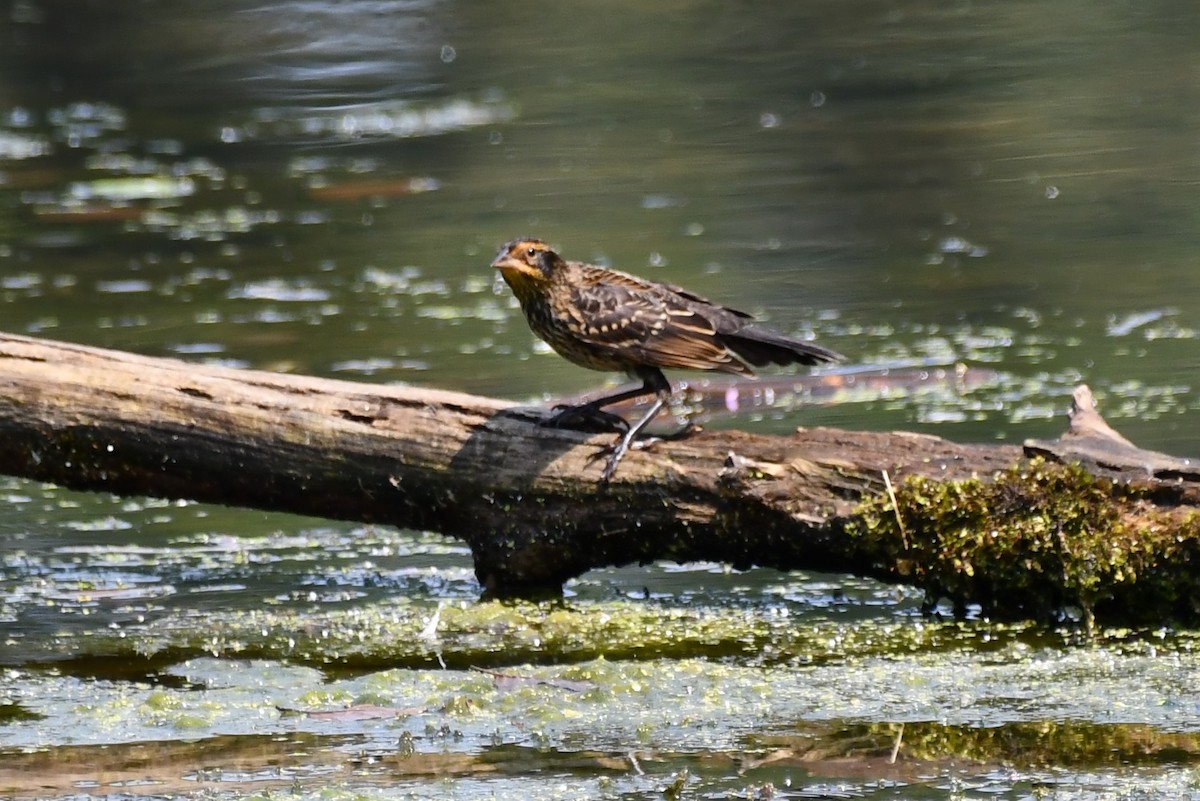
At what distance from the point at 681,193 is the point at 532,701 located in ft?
25.3

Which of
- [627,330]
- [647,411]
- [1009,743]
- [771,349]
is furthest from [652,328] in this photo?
[1009,743]

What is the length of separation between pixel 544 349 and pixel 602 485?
342cm

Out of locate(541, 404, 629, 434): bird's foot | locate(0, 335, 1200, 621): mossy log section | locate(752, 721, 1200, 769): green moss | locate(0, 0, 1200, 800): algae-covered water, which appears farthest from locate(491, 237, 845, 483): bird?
locate(752, 721, 1200, 769): green moss

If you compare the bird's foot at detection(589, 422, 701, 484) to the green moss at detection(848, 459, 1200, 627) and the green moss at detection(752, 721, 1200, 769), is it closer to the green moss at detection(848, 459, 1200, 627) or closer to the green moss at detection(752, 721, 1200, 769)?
the green moss at detection(848, 459, 1200, 627)

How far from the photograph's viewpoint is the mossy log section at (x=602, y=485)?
535cm

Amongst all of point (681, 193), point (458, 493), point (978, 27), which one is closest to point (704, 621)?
point (458, 493)

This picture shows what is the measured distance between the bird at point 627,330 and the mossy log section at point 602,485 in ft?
0.80

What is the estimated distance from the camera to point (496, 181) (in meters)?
12.7

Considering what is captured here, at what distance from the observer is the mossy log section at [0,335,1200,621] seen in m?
5.35

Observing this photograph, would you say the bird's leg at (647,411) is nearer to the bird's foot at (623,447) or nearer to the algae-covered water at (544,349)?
the bird's foot at (623,447)

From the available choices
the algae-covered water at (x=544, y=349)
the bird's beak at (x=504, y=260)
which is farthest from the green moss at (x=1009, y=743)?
the bird's beak at (x=504, y=260)

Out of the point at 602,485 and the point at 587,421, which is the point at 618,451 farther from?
the point at 587,421

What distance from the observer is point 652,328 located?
593 cm

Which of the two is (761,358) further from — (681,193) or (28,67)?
(28,67)
